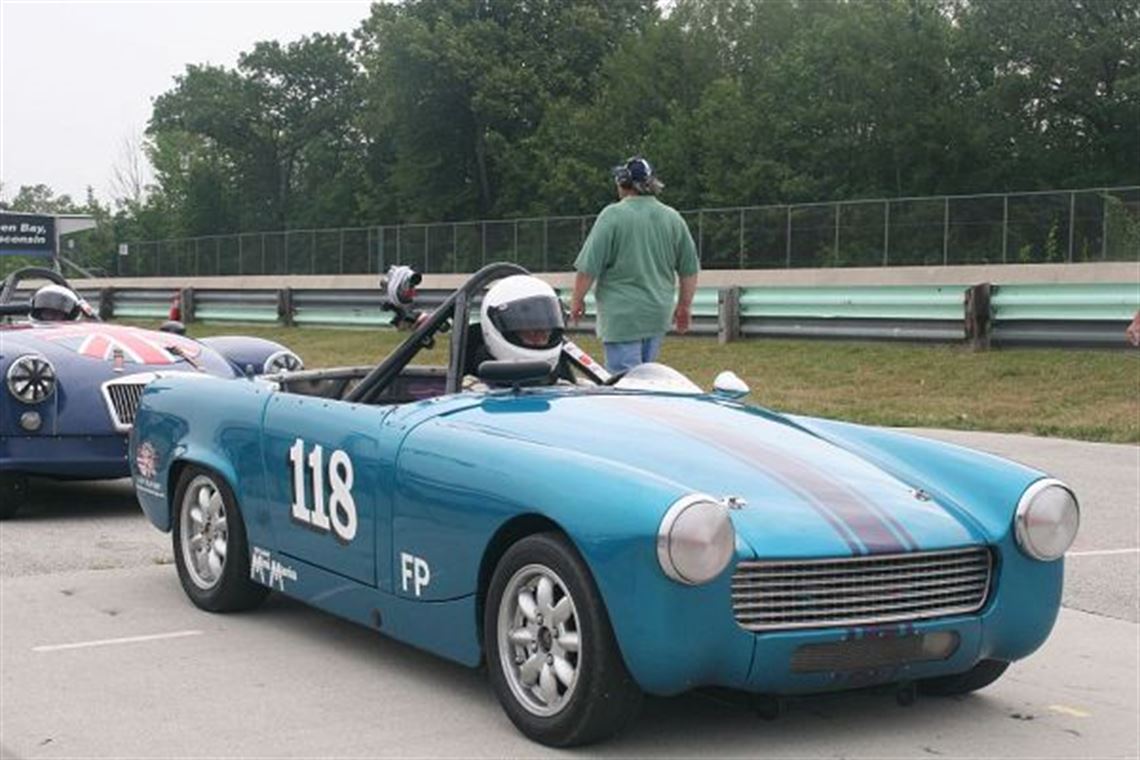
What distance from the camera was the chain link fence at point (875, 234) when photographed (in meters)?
23.8

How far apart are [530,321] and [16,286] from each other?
6.04m

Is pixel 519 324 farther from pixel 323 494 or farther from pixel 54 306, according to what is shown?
pixel 54 306

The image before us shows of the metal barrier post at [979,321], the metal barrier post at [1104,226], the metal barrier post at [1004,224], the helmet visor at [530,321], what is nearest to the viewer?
the helmet visor at [530,321]

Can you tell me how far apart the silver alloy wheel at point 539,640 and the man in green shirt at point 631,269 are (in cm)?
413

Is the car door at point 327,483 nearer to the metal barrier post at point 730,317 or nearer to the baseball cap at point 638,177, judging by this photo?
the baseball cap at point 638,177

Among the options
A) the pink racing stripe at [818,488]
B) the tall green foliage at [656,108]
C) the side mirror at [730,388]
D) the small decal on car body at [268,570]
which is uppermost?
the tall green foliage at [656,108]

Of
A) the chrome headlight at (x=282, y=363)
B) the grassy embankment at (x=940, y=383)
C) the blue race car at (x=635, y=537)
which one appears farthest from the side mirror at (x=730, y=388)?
the grassy embankment at (x=940, y=383)

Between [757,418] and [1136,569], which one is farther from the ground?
[757,418]


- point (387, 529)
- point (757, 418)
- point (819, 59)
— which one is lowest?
point (387, 529)

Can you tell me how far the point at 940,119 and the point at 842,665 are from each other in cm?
4534

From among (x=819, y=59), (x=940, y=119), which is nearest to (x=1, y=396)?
(x=940, y=119)

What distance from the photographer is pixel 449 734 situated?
13.5 ft

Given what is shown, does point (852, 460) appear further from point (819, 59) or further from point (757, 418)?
point (819, 59)

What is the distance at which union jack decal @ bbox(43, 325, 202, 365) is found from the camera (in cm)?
828
